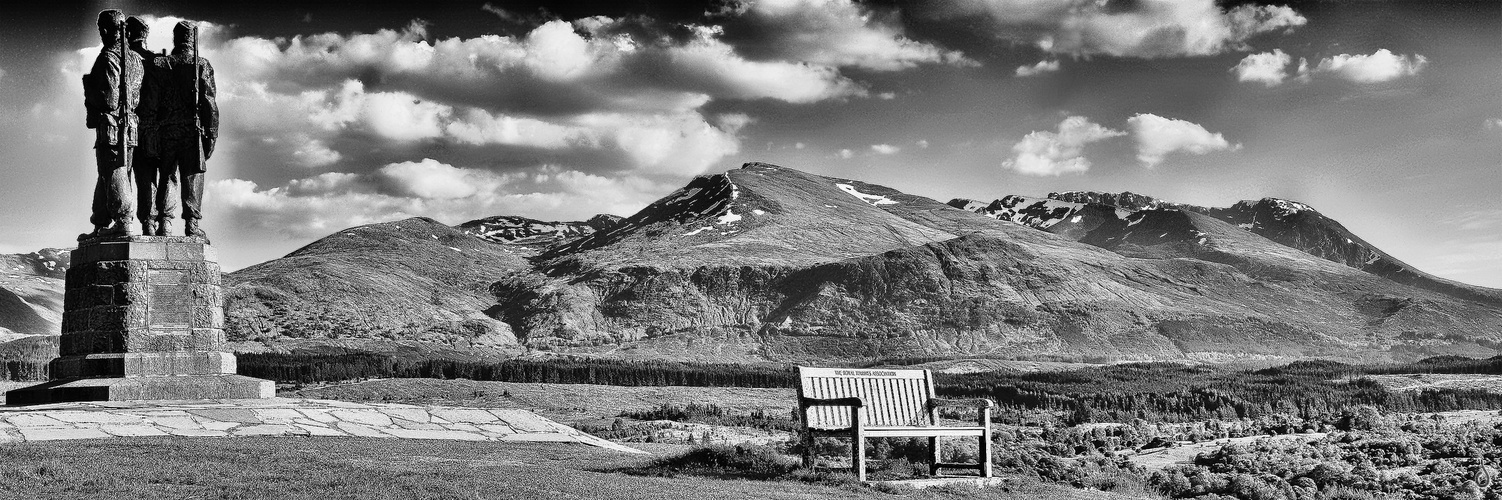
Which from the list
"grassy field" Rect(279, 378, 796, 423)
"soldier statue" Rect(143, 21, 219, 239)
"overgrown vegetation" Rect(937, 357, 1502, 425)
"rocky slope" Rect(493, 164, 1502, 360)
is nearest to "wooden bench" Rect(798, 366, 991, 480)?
"soldier statue" Rect(143, 21, 219, 239)

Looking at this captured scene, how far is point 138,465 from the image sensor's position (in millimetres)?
13734

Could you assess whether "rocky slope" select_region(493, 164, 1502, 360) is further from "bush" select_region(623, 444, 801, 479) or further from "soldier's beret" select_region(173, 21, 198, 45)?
"bush" select_region(623, 444, 801, 479)

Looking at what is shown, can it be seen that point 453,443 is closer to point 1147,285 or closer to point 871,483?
point 871,483

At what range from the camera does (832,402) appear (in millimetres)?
15867

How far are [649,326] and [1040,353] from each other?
140 feet

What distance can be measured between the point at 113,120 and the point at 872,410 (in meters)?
14.0

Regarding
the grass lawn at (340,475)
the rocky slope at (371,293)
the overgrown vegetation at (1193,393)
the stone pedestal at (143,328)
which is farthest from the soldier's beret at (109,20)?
the rocky slope at (371,293)

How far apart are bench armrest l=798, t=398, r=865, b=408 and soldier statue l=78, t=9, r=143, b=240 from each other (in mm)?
12793

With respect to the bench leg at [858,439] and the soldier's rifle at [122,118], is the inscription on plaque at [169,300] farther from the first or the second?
the bench leg at [858,439]

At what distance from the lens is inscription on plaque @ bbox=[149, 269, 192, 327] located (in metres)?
21.5

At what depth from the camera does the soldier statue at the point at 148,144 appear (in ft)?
74.1

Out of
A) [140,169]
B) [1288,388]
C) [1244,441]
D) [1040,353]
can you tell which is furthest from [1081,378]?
[140,169]

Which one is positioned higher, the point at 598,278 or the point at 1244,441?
the point at 598,278

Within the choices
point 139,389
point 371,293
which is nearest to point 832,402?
point 139,389
